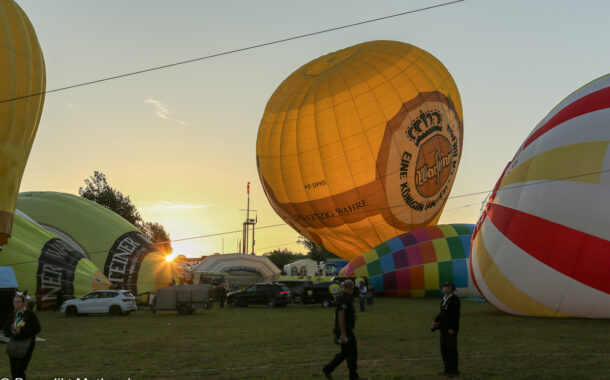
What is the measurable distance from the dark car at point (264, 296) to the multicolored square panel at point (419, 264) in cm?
384

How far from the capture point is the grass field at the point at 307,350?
967cm

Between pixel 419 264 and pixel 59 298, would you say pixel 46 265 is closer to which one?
pixel 59 298

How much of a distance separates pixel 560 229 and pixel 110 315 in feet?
58.4

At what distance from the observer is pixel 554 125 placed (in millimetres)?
17500

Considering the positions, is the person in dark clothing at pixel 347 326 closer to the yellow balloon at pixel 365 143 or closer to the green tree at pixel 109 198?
the yellow balloon at pixel 365 143

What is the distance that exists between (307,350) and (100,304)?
14482 millimetres

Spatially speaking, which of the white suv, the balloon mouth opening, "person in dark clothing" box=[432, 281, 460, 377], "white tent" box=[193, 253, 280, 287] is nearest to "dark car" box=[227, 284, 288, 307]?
the white suv

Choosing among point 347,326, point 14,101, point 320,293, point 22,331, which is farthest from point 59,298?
point 347,326

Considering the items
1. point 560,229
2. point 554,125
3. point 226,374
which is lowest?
point 226,374

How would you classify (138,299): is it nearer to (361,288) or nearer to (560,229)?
(361,288)

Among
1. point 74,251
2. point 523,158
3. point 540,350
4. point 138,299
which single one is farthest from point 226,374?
point 138,299

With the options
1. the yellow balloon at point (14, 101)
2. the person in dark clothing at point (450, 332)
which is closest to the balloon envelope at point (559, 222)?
the person in dark clothing at point (450, 332)

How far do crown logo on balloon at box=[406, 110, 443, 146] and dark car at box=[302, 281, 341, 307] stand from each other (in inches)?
329

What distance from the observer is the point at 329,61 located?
32875 millimetres
